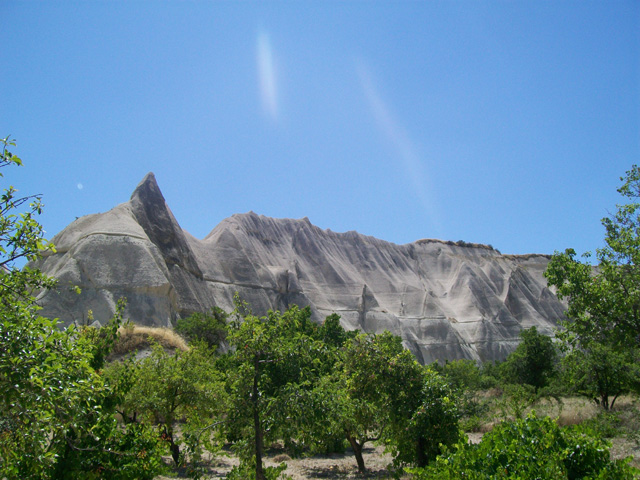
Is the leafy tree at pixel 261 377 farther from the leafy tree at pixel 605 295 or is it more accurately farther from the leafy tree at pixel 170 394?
the leafy tree at pixel 605 295

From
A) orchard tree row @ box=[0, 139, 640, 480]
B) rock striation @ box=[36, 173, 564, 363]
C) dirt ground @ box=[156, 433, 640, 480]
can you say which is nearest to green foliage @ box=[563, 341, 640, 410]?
dirt ground @ box=[156, 433, 640, 480]

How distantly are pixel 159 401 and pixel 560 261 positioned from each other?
38.7 ft

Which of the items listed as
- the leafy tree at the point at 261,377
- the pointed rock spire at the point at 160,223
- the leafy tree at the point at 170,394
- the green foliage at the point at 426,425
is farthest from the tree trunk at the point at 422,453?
the pointed rock spire at the point at 160,223

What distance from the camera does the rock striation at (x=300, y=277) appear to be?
97.5 feet

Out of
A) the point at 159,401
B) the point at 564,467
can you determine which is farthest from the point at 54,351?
the point at 159,401

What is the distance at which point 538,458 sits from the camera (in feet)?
14.5

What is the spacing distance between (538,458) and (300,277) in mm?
48998

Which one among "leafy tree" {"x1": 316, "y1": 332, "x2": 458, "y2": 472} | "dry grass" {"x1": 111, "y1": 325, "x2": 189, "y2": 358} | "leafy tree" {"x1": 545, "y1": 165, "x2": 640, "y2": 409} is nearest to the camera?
"leafy tree" {"x1": 316, "y1": 332, "x2": 458, "y2": 472}

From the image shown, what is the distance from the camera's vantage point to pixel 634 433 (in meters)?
12.3

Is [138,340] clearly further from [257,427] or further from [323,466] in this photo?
[257,427]

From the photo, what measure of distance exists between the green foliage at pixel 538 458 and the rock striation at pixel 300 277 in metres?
25.8

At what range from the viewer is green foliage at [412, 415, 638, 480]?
170 inches

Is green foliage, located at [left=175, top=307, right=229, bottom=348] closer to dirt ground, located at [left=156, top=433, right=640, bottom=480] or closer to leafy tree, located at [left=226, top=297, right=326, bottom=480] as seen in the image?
dirt ground, located at [left=156, top=433, right=640, bottom=480]

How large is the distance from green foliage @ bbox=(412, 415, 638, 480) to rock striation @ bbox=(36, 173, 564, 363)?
25756mm
